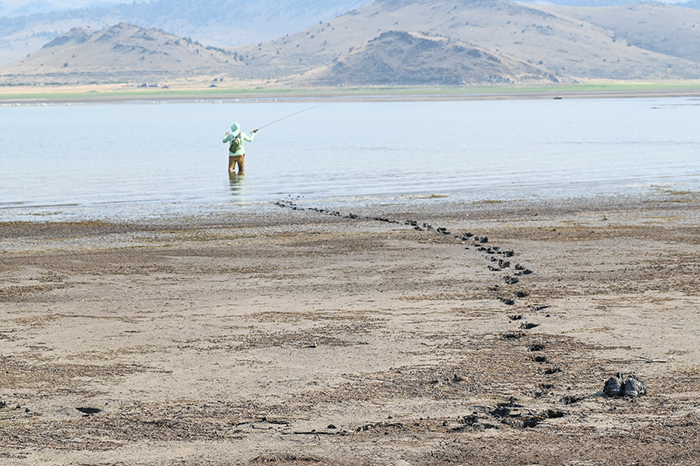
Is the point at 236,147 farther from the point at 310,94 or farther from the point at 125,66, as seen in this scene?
the point at 125,66

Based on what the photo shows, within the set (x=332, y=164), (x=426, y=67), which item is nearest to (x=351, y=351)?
(x=332, y=164)

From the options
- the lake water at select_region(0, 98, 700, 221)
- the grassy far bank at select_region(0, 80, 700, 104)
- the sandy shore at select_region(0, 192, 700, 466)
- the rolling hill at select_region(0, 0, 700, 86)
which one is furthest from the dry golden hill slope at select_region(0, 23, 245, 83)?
the sandy shore at select_region(0, 192, 700, 466)

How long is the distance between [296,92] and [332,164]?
103952mm

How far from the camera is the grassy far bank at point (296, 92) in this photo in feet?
378

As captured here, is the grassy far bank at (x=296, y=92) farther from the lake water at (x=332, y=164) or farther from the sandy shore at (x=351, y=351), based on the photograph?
the sandy shore at (x=351, y=351)

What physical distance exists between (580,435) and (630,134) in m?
41.1

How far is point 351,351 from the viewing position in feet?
24.8

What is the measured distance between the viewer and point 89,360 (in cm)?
729

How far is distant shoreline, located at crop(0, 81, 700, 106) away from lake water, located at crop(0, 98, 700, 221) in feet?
181

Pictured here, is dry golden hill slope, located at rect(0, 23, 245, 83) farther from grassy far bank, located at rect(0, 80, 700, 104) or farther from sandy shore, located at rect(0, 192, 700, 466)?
sandy shore, located at rect(0, 192, 700, 466)

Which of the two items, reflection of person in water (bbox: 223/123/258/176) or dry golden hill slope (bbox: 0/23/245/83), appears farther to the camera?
dry golden hill slope (bbox: 0/23/245/83)

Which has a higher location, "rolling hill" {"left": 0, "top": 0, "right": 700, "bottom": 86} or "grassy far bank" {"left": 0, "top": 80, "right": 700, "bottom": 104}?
"rolling hill" {"left": 0, "top": 0, "right": 700, "bottom": 86}

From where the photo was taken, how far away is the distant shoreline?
109 m

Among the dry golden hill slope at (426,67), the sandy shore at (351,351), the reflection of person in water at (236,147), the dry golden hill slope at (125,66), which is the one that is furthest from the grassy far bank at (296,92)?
the sandy shore at (351,351)
